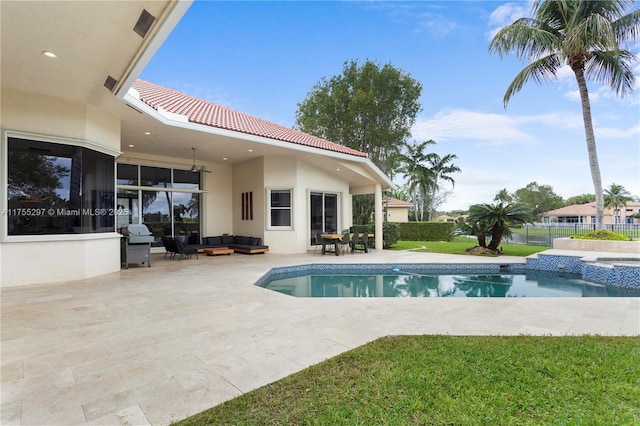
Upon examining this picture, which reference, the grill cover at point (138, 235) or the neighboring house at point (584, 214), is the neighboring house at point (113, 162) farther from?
the neighboring house at point (584, 214)

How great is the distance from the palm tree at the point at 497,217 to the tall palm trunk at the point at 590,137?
248cm

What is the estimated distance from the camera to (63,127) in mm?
7152

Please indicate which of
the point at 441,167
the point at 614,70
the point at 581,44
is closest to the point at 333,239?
the point at 581,44

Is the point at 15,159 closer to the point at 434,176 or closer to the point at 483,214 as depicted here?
the point at 483,214

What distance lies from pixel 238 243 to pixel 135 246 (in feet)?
15.6

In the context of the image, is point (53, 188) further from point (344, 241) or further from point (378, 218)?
point (378, 218)

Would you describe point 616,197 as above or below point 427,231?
above

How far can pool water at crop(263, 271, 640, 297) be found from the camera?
744cm

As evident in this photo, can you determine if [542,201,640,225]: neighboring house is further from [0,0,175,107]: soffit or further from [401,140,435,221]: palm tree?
[0,0,175,107]: soffit

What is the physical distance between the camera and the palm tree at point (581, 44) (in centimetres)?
1160

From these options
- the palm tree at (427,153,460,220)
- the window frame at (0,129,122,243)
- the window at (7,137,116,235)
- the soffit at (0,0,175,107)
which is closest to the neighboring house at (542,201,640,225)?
the palm tree at (427,153,460,220)

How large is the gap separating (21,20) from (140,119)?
419 cm

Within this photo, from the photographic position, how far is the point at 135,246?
9383mm

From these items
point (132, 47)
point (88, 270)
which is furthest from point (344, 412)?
point (88, 270)
